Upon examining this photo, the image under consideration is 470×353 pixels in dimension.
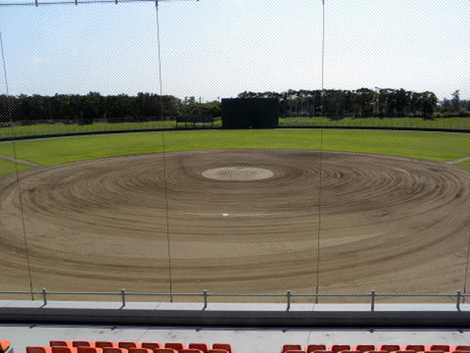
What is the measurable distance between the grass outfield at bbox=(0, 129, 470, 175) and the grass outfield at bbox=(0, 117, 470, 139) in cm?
379

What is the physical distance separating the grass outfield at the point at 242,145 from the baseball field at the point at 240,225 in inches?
135

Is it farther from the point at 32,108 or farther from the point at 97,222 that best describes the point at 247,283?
the point at 32,108

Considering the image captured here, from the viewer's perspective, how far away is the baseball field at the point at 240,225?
12.4 m

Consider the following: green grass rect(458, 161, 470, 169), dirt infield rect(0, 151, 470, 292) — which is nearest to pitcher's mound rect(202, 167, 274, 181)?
dirt infield rect(0, 151, 470, 292)

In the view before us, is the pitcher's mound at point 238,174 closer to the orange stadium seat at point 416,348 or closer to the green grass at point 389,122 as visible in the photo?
the orange stadium seat at point 416,348

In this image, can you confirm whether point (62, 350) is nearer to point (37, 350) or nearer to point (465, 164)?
point (37, 350)

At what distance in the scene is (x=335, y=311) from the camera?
7.77 metres

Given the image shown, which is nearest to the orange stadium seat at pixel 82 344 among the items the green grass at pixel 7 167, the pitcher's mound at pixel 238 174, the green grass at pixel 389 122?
the pitcher's mound at pixel 238 174

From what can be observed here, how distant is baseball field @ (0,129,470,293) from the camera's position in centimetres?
1244

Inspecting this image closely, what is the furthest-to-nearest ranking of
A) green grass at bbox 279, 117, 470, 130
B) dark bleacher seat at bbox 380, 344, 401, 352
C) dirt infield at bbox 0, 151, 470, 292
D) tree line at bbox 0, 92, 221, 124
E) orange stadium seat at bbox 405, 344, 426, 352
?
green grass at bbox 279, 117, 470, 130
tree line at bbox 0, 92, 221, 124
dirt infield at bbox 0, 151, 470, 292
dark bleacher seat at bbox 380, 344, 401, 352
orange stadium seat at bbox 405, 344, 426, 352

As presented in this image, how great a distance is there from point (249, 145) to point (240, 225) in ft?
92.2

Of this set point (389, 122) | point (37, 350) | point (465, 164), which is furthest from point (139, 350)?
point (389, 122)

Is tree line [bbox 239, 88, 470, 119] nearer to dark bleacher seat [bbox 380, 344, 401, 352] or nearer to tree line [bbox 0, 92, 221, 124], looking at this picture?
tree line [bbox 0, 92, 221, 124]

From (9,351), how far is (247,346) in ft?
12.4
